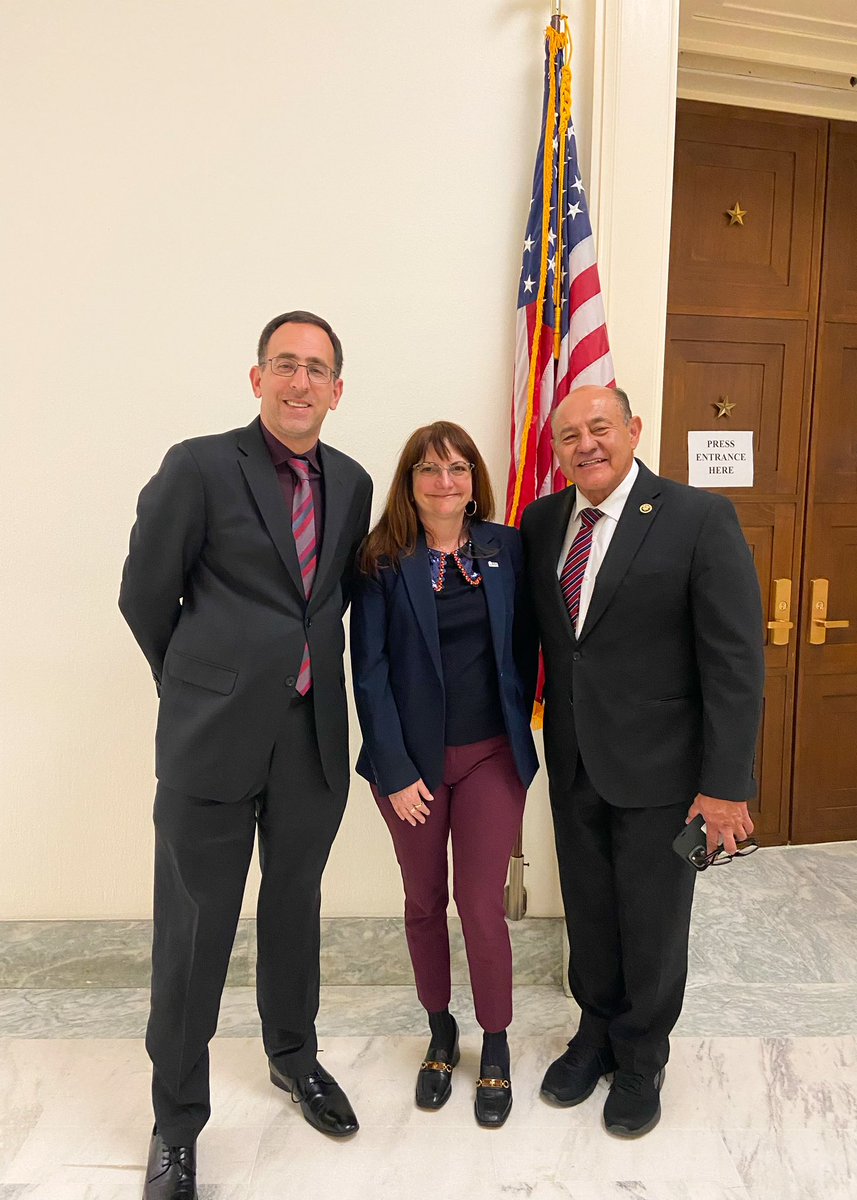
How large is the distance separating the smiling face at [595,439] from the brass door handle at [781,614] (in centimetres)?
186

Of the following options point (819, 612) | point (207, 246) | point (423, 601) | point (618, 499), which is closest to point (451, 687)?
point (423, 601)

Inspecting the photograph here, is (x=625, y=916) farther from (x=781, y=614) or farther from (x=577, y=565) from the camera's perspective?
(x=781, y=614)

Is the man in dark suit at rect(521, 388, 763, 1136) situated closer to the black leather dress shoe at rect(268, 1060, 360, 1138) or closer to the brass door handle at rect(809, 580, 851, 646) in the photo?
the black leather dress shoe at rect(268, 1060, 360, 1138)

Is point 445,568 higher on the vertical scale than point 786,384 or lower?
lower

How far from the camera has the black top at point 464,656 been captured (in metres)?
2.00

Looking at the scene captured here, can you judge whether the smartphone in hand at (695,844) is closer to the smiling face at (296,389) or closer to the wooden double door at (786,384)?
the smiling face at (296,389)

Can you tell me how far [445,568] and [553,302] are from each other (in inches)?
36.4

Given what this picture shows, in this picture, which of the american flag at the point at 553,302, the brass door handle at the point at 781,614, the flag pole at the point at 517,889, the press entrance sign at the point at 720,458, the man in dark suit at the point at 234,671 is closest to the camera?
the man in dark suit at the point at 234,671

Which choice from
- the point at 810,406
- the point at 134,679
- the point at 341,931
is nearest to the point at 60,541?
the point at 134,679

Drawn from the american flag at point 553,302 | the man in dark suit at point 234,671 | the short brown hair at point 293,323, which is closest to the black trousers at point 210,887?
the man in dark suit at point 234,671

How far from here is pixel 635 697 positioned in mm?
1942

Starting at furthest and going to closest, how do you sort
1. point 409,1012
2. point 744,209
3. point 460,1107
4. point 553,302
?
1. point 744,209
2. point 409,1012
3. point 553,302
4. point 460,1107

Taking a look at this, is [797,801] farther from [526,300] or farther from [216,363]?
[216,363]

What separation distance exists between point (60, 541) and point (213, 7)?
1.57 m
